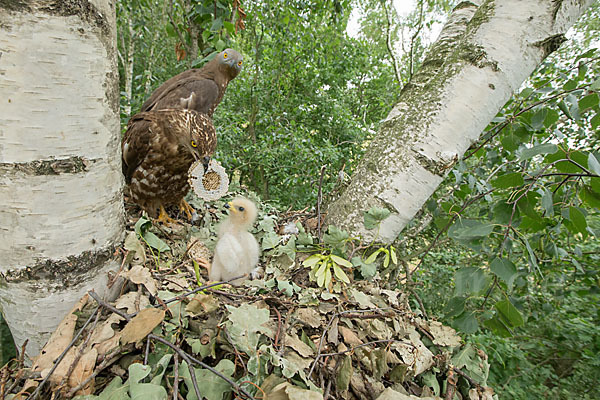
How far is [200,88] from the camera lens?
2.71m

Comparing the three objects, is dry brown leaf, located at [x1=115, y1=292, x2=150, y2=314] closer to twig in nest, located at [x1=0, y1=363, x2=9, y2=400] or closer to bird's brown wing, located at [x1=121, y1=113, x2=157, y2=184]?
twig in nest, located at [x1=0, y1=363, x2=9, y2=400]

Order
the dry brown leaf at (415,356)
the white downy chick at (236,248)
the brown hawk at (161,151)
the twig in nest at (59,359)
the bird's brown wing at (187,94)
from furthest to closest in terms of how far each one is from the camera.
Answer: the bird's brown wing at (187,94) → the brown hawk at (161,151) → the white downy chick at (236,248) → the dry brown leaf at (415,356) → the twig in nest at (59,359)

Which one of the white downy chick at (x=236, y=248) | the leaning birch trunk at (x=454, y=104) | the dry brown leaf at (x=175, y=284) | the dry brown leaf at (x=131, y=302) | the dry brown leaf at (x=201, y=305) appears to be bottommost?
the white downy chick at (x=236, y=248)

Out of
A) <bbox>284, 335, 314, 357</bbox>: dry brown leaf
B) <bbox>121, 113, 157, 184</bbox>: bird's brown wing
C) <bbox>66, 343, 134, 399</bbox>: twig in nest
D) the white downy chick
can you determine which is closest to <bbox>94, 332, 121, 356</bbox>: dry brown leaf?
<bbox>66, 343, 134, 399</bbox>: twig in nest

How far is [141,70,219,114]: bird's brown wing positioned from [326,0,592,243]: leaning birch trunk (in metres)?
1.86

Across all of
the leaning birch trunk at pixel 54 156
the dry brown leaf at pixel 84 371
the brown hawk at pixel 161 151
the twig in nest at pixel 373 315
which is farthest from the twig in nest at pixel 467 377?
the brown hawk at pixel 161 151

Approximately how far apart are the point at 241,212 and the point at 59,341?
1029mm

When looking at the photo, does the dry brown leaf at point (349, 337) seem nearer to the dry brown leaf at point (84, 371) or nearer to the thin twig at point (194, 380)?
the thin twig at point (194, 380)

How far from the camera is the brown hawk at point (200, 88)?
8.46 ft

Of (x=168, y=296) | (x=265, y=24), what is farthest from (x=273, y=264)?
(x=265, y=24)

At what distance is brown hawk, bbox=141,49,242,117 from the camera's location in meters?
2.58

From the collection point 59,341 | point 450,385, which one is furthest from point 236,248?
point 450,385

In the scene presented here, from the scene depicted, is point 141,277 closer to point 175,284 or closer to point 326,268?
point 175,284

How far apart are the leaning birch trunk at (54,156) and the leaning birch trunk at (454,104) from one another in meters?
0.98
